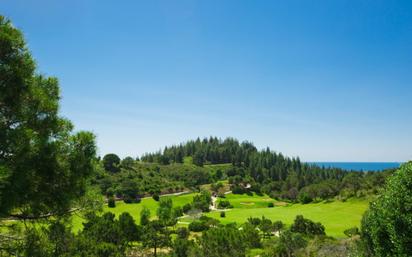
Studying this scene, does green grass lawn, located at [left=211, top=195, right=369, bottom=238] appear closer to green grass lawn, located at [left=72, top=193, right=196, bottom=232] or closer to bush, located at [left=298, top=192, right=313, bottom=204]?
bush, located at [left=298, top=192, right=313, bottom=204]

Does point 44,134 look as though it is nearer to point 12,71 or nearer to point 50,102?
point 50,102

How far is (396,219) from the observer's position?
13.4 m

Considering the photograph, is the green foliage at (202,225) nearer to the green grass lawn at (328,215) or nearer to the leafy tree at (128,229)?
the green grass lawn at (328,215)

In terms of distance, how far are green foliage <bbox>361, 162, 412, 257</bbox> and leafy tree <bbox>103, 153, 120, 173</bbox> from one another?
115577 millimetres

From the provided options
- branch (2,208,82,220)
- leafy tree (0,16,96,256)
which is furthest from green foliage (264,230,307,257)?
leafy tree (0,16,96,256)

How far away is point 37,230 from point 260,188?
144877mm

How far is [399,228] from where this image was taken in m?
13.4

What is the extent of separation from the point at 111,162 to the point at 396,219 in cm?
12087

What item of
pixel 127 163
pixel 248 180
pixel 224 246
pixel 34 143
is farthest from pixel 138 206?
pixel 34 143

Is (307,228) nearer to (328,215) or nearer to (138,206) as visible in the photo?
(328,215)

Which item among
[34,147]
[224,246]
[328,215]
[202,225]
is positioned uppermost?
[34,147]

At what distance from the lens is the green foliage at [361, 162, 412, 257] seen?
13148mm

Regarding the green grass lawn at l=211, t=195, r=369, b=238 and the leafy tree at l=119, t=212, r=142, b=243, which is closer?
the leafy tree at l=119, t=212, r=142, b=243

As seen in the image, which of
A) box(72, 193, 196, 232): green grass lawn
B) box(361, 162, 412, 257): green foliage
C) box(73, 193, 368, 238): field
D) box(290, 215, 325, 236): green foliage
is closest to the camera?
box(361, 162, 412, 257): green foliage
